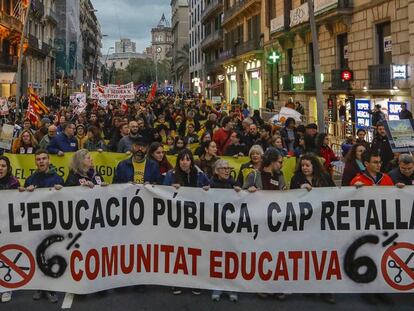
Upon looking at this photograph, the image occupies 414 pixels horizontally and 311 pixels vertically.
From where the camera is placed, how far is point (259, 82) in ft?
135

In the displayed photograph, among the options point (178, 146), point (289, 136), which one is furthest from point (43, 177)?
point (289, 136)

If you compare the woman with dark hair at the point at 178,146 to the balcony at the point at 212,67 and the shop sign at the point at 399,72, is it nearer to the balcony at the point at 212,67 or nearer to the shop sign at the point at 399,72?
the shop sign at the point at 399,72

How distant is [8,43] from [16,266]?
46.6m

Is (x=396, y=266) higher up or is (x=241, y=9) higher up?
(x=241, y=9)

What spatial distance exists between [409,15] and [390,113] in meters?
3.36

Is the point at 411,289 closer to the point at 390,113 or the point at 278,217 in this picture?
the point at 278,217

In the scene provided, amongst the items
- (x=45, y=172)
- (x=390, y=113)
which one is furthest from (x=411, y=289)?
(x=390, y=113)

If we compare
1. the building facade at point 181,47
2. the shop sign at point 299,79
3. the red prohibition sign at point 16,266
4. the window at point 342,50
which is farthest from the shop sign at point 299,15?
the building facade at point 181,47

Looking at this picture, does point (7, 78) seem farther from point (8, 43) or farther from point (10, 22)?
point (8, 43)

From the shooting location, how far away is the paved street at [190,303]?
578 cm

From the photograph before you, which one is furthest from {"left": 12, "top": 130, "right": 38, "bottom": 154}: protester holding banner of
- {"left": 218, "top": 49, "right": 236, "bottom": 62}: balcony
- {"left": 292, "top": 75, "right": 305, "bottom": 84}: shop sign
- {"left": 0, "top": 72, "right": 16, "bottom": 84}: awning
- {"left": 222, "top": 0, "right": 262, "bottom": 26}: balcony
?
{"left": 218, "top": 49, "right": 236, "bottom": 62}: balcony

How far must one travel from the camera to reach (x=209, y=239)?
592cm

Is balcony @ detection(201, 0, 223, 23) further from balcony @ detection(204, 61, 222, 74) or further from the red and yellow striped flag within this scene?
the red and yellow striped flag

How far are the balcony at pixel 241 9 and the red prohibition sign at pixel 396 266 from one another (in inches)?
1383
